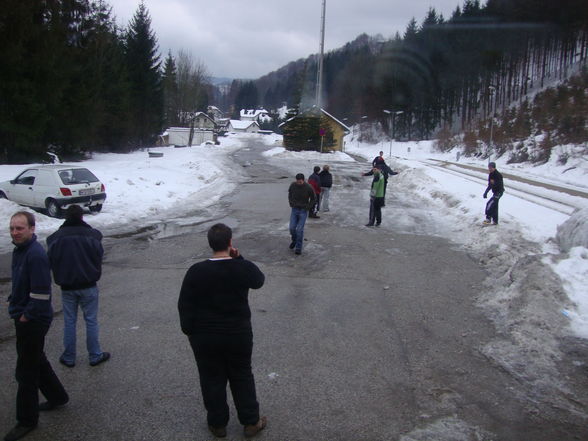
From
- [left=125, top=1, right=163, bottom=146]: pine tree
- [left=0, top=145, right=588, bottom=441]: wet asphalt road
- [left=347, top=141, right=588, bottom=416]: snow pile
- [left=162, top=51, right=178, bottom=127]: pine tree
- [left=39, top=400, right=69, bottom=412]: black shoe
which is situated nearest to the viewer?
[left=0, top=145, right=588, bottom=441]: wet asphalt road

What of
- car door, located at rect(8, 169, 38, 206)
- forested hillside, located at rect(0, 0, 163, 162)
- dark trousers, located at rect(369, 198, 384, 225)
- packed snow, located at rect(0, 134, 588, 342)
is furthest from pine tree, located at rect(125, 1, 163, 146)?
dark trousers, located at rect(369, 198, 384, 225)

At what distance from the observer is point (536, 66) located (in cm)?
6775

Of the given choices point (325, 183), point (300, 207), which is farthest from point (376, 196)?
point (300, 207)

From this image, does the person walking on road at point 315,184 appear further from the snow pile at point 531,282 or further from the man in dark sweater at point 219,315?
the man in dark sweater at point 219,315

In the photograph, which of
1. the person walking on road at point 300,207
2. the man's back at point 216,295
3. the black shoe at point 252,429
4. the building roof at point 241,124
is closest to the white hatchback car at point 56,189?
the person walking on road at point 300,207

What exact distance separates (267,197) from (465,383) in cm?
1479

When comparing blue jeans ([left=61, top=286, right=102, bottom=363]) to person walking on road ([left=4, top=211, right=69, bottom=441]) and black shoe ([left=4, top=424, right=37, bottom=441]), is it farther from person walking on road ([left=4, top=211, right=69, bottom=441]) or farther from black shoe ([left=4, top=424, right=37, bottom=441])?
black shoe ([left=4, top=424, right=37, bottom=441])

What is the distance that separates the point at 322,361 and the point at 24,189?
497 inches

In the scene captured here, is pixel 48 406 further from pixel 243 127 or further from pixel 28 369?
pixel 243 127

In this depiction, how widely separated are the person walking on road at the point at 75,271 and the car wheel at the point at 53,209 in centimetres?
972

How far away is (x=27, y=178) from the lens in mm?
14117

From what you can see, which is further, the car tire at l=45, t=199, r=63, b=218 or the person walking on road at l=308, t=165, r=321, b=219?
the car tire at l=45, t=199, r=63, b=218

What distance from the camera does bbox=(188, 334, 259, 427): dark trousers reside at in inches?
133

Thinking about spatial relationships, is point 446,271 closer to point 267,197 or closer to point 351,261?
point 351,261
